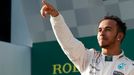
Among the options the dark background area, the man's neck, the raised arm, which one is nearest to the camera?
the raised arm

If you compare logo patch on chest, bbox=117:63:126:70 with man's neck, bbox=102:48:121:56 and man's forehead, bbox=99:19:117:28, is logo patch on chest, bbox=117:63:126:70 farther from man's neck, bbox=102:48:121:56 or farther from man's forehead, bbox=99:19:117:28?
man's forehead, bbox=99:19:117:28

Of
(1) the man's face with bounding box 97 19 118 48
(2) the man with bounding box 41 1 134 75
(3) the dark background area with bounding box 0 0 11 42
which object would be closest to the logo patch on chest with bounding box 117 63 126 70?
(2) the man with bounding box 41 1 134 75

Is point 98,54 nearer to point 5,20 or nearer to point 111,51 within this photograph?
point 111,51

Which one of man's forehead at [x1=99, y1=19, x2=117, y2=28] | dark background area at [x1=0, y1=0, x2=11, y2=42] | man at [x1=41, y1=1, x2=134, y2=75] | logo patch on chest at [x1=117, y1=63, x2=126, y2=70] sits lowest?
logo patch on chest at [x1=117, y1=63, x2=126, y2=70]

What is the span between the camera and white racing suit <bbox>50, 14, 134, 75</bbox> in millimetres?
1870

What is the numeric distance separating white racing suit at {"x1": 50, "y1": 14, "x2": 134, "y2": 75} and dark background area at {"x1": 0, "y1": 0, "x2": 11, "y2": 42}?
276 centimetres

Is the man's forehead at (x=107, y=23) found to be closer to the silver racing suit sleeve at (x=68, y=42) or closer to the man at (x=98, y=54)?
the man at (x=98, y=54)

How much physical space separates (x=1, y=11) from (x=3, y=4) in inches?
3.9

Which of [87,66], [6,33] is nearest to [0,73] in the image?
[6,33]

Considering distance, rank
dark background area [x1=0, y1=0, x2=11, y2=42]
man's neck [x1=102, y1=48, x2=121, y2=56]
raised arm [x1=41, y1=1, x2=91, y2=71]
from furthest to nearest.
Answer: dark background area [x1=0, y1=0, x2=11, y2=42]
man's neck [x1=102, y1=48, x2=121, y2=56]
raised arm [x1=41, y1=1, x2=91, y2=71]

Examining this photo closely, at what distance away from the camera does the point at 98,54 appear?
201 cm

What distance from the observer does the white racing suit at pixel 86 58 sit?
73.6 inches

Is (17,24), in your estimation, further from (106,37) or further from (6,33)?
(106,37)

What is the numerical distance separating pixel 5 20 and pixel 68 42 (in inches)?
114
